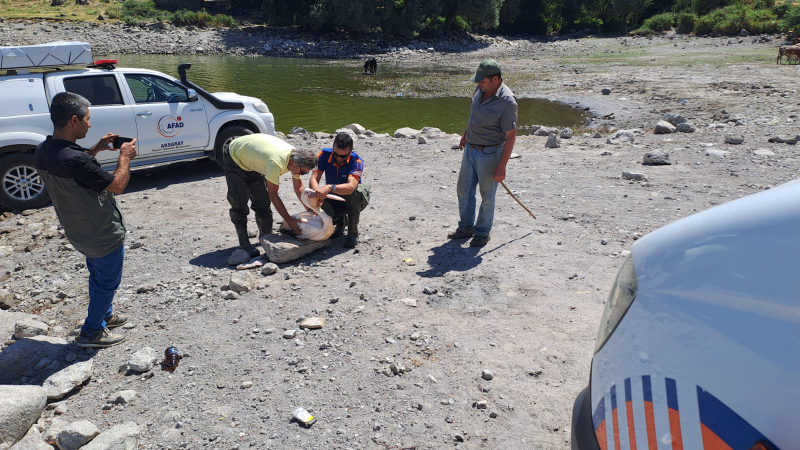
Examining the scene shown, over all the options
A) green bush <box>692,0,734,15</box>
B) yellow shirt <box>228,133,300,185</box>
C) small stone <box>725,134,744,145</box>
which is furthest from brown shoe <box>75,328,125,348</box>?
green bush <box>692,0,734,15</box>

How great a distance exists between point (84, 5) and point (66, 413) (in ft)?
200

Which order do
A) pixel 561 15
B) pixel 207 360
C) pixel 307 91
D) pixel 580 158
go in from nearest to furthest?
Answer: pixel 207 360
pixel 580 158
pixel 307 91
pixel 561 15

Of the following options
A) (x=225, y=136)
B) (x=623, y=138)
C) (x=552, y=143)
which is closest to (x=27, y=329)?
(x=225, y=136)

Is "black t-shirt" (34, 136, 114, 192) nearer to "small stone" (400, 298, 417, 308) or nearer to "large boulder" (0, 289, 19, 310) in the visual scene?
"large boulder" (0, 289, 19, 310)

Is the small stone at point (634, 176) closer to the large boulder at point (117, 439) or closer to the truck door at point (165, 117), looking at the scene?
the truck door at point (165, 117)

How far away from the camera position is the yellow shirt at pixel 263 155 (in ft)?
18.1

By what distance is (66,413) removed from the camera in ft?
12.2

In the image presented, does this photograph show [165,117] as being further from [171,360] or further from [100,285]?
[171,360]

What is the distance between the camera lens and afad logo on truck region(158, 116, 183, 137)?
889cm

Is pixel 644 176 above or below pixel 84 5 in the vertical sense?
below

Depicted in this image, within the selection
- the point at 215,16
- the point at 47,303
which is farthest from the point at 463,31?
the point at 47,303

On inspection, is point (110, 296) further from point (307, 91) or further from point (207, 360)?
point (307, 91)

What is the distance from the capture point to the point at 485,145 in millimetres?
5863

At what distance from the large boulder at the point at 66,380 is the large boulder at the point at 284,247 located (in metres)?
2.13
